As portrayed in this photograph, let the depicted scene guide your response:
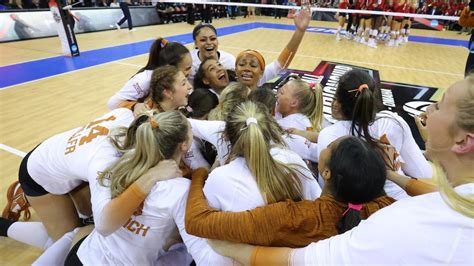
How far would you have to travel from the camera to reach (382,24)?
10.0 meters

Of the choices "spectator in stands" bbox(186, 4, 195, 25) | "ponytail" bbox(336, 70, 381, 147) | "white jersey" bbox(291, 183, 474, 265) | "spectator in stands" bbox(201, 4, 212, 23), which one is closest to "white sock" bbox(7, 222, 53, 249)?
"white jersey" bbox(291, 183, 474, 265)

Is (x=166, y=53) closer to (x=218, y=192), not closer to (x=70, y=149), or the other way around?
(x=70, y=149)

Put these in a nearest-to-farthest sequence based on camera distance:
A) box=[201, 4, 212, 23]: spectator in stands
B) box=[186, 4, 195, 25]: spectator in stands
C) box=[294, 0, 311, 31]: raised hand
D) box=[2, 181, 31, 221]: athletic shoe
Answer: box=[2, 181, 31, 221]: athletic shoe → box=[294, 0, 311, 31]: raised hand → box=[186, 4, 195, 25]: spectator in stands → box=[201, 4, 212, 23]: spectator in stands

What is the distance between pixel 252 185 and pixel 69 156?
1074mm

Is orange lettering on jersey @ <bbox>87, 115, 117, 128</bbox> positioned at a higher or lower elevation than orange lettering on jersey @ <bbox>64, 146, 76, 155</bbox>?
higher

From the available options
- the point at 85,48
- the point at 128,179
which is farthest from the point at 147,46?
the point at 128,179

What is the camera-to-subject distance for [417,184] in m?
1.57

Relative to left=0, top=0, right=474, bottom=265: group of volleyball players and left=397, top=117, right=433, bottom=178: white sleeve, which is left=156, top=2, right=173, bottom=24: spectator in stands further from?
left=397, top=117, right=433, bottom=178: white sleeve

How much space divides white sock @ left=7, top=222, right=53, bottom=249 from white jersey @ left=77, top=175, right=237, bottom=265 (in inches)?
26.8

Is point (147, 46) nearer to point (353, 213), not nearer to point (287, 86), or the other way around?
point (287, 86)

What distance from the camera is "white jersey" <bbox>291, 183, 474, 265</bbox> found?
0.67 metres

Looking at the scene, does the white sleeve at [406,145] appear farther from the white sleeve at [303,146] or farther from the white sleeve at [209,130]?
the white sleeve at [209,130]

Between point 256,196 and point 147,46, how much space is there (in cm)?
811

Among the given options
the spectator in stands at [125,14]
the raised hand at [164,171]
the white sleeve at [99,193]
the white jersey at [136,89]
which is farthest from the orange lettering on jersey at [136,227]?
the spectator in stands at [125,14]
